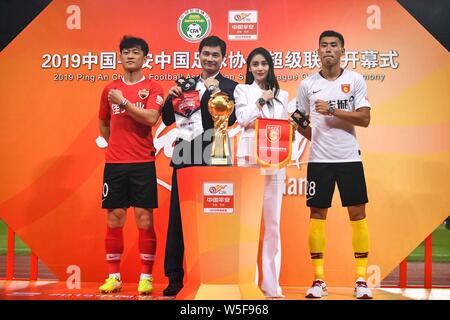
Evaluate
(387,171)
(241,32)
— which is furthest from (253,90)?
(387,171)

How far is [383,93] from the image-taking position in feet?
13.0

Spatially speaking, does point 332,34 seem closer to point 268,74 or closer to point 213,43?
point 268,74

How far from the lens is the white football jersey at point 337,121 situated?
12.2ft

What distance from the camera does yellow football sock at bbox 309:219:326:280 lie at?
374 centimetres

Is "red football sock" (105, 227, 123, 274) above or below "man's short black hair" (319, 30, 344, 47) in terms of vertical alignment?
below

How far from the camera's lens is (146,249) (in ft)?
12.4

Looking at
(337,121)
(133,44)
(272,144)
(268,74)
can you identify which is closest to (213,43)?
(268,74)

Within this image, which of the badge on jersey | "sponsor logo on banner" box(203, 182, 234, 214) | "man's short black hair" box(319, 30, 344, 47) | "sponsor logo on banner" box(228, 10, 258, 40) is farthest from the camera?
"sponsor logo on banner" box(228, 10, 258, 40)

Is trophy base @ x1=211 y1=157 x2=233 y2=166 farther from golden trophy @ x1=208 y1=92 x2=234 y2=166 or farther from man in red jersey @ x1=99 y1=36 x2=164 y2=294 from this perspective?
man in red jersey @ x1=99 y1=36 x2=164 y2=294

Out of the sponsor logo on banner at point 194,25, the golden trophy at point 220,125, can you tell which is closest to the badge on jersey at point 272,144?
the golden trophy at point 220,125

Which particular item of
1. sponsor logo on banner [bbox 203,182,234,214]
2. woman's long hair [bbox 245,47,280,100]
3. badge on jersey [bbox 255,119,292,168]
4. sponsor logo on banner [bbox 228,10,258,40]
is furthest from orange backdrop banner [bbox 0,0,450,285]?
sponsor logo on banner [bbox 203,182,234,214]

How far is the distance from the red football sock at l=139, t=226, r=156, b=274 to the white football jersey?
3.70 ft

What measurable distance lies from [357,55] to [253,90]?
73 cm

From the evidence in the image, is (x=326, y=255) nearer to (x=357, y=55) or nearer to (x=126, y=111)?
(x=357, y=55)
